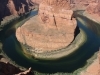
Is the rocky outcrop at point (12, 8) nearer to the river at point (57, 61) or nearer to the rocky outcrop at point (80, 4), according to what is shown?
the rocky outcrop at point (80, 4)

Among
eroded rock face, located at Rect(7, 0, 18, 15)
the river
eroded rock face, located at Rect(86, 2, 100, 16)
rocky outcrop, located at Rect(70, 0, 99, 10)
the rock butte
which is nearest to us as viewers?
the river

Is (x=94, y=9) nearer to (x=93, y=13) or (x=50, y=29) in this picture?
(x=93, y=13)

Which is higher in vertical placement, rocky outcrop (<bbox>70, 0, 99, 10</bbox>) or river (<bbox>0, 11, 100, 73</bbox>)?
rocky outcrop (<bbox>70, 0, 99, 10</bbox>)

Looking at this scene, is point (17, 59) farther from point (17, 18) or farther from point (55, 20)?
point (17, 18)

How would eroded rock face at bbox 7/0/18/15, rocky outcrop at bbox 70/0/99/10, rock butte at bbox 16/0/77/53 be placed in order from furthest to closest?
rocky outcrop at bbox 70/0/99/10 < eroded rock face at bbox 7/0/18/15 < rock butte at bbox 16/0/77/53

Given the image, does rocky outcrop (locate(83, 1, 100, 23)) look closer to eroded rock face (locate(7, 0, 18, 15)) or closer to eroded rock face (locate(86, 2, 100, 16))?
eroded rock face (locate(86, 2, 100, 16))

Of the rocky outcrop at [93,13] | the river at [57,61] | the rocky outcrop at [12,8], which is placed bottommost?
the river at [57,61]

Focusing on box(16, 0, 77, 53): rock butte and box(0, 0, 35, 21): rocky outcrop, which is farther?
box(0, 0, 35, 21): rocky outcrop

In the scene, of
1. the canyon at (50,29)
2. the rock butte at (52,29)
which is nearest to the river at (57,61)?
the canyon at (50,29)

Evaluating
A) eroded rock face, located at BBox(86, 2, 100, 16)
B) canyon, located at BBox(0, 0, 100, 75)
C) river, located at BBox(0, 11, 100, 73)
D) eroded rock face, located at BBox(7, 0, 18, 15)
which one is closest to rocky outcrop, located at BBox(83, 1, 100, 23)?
eroded rock face, located at BBox(86, 2, 100, 16)

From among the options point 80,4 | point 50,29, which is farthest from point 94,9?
point 50,29
